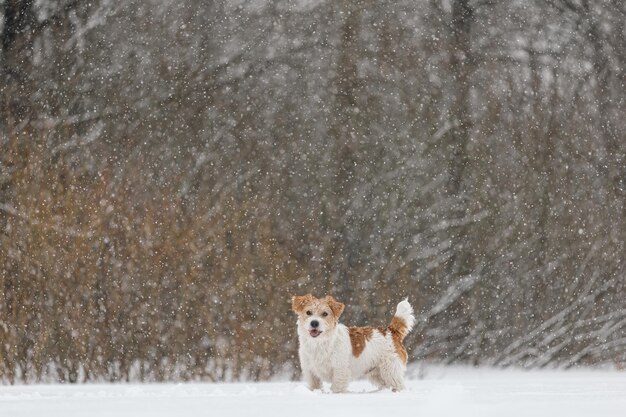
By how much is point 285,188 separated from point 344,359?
5.71 ft

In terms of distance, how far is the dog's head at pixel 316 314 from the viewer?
7.39 m

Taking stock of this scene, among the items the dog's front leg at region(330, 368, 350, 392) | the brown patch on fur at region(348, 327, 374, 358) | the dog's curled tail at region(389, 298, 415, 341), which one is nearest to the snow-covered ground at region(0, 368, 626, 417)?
the dog's front leg at region(330, 368, 350, 392)

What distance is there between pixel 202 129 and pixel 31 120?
4.12 ft

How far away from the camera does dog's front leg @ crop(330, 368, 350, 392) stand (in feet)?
24.7

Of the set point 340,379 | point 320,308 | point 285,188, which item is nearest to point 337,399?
point 340,379

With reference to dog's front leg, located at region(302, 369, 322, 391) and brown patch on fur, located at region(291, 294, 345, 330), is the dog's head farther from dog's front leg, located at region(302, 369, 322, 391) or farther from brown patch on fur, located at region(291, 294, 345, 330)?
dog's front leg, located at region(302, 369, 322, 391)

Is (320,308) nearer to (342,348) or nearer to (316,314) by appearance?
(316,314)

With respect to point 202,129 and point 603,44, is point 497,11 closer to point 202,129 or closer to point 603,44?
point 603,44

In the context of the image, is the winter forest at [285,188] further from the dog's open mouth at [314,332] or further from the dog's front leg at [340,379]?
the dog's open mouth at [314,332]

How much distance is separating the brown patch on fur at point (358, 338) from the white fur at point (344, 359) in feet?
0.07

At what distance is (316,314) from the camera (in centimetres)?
Result: 742

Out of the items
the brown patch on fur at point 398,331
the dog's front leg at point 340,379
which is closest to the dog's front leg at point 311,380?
the dog's front leg at point 340,379

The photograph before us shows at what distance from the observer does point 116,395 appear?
7539 mm

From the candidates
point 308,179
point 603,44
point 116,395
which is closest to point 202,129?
point 308,179
